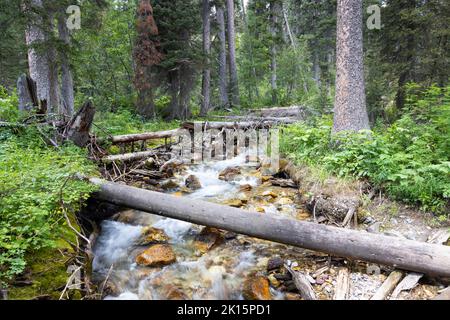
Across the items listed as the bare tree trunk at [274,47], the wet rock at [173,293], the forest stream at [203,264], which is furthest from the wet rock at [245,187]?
the bare tree trunk at [274,47]

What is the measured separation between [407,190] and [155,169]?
21.4 ft

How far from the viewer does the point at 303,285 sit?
4.01 m

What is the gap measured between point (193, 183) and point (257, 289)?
4331mm

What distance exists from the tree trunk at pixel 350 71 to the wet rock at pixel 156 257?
208 inches

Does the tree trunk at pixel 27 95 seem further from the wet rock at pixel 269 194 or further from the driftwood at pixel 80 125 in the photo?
the wet rock at pixel 269 194

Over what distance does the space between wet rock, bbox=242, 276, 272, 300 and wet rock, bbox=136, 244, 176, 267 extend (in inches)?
51.5

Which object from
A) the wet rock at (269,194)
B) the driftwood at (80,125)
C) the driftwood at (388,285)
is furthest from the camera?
the driftwood at (80,125)

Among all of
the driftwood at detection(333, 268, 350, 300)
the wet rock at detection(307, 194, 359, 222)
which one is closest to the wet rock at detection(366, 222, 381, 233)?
the wet rock at detection(307, 194, 359, 222)

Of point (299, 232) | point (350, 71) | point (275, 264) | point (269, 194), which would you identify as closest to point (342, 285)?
point (299, 232)

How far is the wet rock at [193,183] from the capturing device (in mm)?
7994

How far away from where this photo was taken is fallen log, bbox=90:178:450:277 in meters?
3.71
